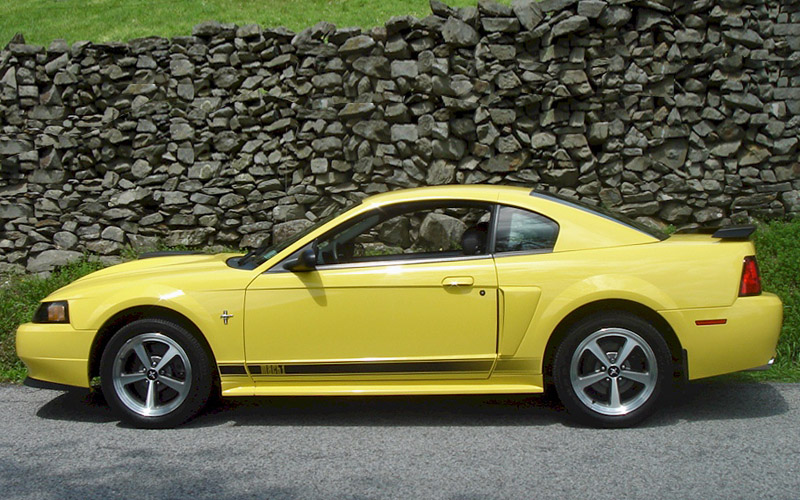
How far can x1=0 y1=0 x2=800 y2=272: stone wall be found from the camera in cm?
962

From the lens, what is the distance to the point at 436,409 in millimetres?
5488

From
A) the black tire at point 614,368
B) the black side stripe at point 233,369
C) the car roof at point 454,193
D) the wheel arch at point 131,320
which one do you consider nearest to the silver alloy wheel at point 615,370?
the black tire at point 614,368

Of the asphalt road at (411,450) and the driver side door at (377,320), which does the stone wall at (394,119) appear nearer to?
the asphalt road at (411,450)

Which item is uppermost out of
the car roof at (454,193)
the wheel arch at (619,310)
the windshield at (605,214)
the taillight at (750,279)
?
the car roof at (454,193)

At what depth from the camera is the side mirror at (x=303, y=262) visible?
16.4 feet

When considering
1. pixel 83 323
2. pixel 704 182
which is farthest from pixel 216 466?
pixel 704 182

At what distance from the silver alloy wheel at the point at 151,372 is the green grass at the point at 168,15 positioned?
11.3 metres

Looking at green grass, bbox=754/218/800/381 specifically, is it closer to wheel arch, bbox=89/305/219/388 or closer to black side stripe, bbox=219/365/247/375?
black side stripe, bbox=219/365/247/375

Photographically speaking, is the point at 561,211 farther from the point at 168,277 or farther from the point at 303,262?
the point at 168,277

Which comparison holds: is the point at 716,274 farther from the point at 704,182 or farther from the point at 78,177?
the point at 78,177

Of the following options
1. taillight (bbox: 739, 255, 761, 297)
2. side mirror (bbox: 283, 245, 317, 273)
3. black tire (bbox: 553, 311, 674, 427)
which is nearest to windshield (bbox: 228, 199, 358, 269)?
side mirror (bbox: 283, 245, 317, 273)

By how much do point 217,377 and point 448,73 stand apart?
5498 millimetres

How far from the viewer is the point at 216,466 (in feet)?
14.4

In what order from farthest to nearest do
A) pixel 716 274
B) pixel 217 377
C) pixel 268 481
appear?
pixel 217 377, pixel 716 274, pixel 268 481
